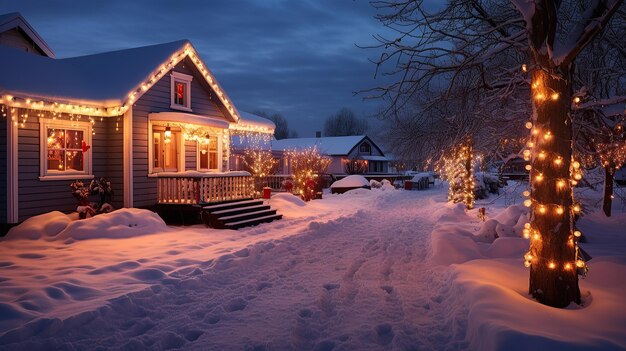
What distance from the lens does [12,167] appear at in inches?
450

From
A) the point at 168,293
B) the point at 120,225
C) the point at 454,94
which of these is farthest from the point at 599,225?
the point at 120,225

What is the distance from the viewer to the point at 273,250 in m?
9.76

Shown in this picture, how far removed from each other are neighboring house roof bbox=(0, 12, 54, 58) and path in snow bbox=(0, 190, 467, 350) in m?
13.9

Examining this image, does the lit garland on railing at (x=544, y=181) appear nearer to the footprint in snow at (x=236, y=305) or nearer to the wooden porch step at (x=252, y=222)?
the footprint in snow at (x=236, y=305)

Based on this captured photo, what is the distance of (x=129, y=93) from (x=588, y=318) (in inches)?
515

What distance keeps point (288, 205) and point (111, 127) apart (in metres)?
7.71

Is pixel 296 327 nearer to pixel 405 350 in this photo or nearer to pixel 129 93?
pixel 405 350

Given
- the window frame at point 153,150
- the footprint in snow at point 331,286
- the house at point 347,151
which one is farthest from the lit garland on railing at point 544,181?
the house at point 347,151

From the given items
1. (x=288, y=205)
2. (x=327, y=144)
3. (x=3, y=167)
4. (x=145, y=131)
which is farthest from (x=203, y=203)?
(x=327, y=144)

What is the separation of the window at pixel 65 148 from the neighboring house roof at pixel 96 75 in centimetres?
77

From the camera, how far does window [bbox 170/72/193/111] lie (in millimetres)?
15930

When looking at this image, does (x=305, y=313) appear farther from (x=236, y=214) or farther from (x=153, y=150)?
(x=153, y=150)

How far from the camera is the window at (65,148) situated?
12367 mm

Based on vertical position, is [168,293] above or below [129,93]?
below
